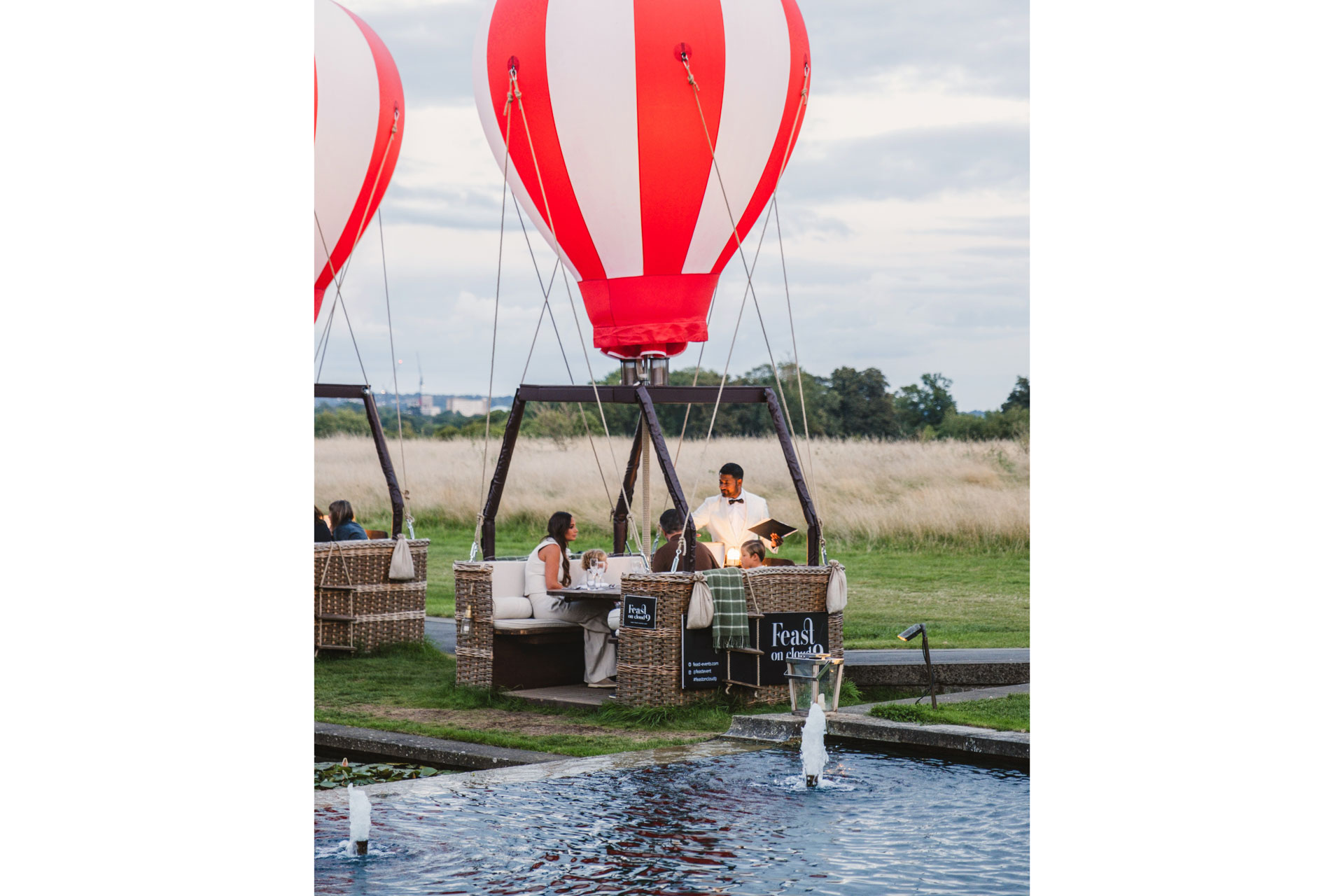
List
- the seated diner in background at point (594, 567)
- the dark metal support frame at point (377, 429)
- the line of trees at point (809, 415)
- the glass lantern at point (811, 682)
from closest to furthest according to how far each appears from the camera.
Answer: the glass lantern at point (811, 682)
the seated diner in background at point (594, 567)
the dark metal support frame at point (377, 429)
the line of trees at point (809, 415)

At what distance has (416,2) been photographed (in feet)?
86.6

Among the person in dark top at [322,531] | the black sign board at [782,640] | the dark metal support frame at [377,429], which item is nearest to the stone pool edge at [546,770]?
the black sign board at [782,640]

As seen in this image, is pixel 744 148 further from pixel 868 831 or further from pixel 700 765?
pixel 868 831

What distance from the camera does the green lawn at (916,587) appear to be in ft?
38.7

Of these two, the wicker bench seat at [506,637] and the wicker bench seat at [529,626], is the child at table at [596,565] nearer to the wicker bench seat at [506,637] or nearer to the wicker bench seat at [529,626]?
the wicker bench seat at [506,637]

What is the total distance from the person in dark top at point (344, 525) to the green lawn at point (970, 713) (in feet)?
17.2

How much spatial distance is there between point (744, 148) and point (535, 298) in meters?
21.6

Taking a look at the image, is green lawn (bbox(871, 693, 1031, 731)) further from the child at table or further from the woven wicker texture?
the woven wicker texture

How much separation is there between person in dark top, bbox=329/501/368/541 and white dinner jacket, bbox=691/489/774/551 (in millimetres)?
2902

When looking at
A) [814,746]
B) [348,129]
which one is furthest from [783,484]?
[814,746]

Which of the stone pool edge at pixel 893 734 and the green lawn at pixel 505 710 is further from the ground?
the stone pool edge at pixel 893 734

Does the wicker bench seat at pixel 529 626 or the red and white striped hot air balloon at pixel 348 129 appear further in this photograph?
the red and white striped hot air balloon at pixel 348 129

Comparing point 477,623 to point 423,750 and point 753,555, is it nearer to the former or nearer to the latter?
point 753,555

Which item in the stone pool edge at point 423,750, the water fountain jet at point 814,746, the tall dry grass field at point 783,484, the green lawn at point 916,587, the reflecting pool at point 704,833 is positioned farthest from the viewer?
the tall dry grass field at point 783,484
